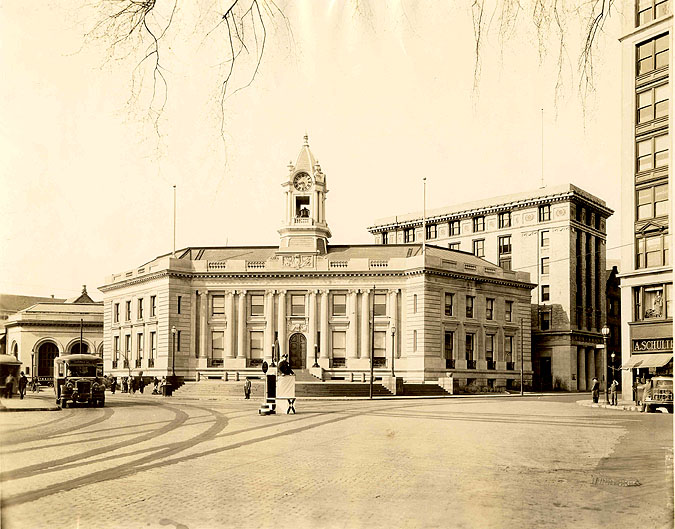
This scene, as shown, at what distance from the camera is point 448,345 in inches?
2208

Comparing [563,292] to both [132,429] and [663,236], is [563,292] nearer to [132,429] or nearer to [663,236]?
[663,236]

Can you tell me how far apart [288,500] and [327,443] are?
620cm

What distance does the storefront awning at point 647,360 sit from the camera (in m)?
26.2

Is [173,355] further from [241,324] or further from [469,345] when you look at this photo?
[469,345]

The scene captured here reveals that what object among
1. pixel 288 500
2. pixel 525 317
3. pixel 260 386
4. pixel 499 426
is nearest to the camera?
pixel 288 500

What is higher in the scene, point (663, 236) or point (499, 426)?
point (663, 236)

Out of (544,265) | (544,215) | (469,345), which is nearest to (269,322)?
(469,345)

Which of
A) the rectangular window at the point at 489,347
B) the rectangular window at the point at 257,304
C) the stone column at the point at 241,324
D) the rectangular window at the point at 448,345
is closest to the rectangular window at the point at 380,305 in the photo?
the rectangular window at the point at 448,345

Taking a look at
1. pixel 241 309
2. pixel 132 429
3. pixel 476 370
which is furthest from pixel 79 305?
pixel 132 429

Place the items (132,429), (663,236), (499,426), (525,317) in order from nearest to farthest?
(132,429) < (499,426) < (663,236) < (525,317)

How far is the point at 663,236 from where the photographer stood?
82.6 ft

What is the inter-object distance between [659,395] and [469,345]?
31.1 meters

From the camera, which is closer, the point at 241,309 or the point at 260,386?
the point at 260,386

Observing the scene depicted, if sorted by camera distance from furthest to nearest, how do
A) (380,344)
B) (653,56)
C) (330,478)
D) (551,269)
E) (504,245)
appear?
(504,245) → (551,269) → (380,344) → (653,56) → (330,478)
